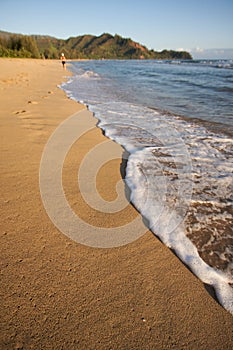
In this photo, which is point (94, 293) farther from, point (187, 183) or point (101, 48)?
point (101, 48)

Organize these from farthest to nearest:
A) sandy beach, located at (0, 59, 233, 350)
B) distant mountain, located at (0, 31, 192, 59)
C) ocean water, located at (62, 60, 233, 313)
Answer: distant mountain, located at (0, 31, 192, 59) < ocean water, located at (62, 60, 233, 313) < sandy beach, located at (0, 59, 233, 350)

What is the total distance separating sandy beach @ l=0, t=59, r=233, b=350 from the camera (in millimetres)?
979

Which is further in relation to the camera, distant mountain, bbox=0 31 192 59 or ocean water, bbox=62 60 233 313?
distant mountain, bbox=0 31 192 59

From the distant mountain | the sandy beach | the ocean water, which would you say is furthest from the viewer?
the distant mountain

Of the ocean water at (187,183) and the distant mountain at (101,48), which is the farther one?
the distant mountain at (101,48)

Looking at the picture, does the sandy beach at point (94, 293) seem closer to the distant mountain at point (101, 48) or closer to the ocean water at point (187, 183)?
the ocean water at point (187, 183)

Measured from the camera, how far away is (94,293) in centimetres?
115

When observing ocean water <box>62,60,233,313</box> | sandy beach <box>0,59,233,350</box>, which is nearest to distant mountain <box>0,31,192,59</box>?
ocean water <box>62,60,233,313</box>

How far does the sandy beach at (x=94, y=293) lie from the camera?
0.98 m

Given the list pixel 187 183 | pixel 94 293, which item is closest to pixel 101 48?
pixel 187 183

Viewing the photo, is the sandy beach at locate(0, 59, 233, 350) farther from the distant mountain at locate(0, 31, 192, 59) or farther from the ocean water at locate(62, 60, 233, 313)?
the distant mountain at locate(0, 31, 192, 59)

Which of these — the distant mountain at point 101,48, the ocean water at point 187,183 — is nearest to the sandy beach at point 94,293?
the ocean water at point 187,183

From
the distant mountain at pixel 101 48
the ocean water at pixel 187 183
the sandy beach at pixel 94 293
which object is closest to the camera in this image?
the sandy beach at pixel 94 293

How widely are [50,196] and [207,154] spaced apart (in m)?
2.16
